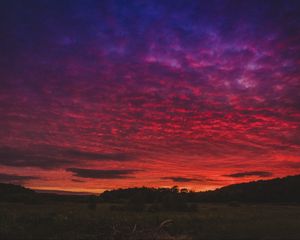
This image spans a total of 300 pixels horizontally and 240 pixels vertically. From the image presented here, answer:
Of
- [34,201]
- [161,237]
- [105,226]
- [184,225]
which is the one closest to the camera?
[161,237]

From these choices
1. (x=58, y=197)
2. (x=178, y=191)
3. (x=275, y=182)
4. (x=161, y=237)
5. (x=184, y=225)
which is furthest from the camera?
(x=275, y=182)

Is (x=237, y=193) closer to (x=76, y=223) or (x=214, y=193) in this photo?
(x=214, y=193)

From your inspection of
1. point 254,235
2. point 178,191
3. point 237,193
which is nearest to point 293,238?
point 254,235

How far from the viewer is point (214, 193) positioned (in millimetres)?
117125

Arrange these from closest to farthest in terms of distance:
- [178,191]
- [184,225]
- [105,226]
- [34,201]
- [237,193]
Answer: [105,226]
[184,225]
[34,201]
[178,191]
[237,193]

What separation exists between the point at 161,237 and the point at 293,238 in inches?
436

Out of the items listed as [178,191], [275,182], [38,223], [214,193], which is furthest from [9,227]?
[275,182]

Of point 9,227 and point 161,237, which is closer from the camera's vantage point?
point 161,237

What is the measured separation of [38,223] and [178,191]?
45.3m

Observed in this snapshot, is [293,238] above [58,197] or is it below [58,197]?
below

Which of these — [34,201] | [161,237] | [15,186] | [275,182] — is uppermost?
[275,182]

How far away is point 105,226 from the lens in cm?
3650

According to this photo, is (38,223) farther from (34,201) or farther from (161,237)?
(34,201)

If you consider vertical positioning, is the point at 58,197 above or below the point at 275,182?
below
